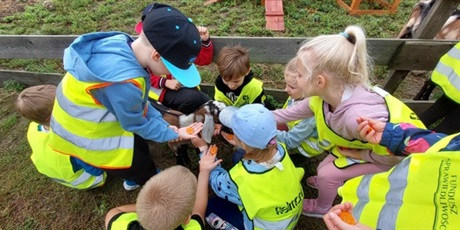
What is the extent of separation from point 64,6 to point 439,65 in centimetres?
673

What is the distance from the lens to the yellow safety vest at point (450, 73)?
2.69 m

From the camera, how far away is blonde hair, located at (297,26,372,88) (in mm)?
2049

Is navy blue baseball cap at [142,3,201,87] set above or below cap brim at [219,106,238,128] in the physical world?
above

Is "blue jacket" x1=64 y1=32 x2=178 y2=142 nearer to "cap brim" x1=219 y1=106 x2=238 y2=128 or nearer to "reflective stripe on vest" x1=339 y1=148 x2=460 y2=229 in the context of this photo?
"cap brim" x1=219 y1=106 x2=238 y2=128

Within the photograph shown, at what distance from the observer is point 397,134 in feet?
6.09

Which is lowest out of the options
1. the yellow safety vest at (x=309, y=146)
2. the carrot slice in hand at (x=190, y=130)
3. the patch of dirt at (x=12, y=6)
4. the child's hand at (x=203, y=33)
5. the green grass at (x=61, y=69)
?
the patch of dirt at (x=12, y=6)

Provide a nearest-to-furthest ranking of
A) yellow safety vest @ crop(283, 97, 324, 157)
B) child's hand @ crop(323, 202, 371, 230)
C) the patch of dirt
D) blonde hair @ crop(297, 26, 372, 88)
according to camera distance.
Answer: child's hand @ crop(323, 202, 371, 230)
blonde hair @ crop(297, 26, 372, 88)
yellow safety vest @ crop(283, 97, 324, 157)
the patch of dirt

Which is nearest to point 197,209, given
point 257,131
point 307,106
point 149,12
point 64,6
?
point 257,131

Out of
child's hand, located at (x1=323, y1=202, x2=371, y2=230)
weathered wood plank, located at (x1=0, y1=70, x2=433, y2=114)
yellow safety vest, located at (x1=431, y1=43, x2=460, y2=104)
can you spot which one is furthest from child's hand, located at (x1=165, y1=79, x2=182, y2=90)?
yellow safety vest, located at (x1=431, y1=43, x2=460, y2=104)

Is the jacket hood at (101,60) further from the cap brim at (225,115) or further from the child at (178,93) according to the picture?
the child at (178,93)

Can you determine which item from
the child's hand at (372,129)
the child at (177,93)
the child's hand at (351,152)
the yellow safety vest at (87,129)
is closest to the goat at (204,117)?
the child at (177,93)

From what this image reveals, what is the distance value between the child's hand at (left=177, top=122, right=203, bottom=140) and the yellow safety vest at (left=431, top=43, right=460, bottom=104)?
7.59 ft

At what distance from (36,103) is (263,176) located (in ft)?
6.51

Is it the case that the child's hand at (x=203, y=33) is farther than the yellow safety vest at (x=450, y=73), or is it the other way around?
the child's hand at (x=203, y=33)
